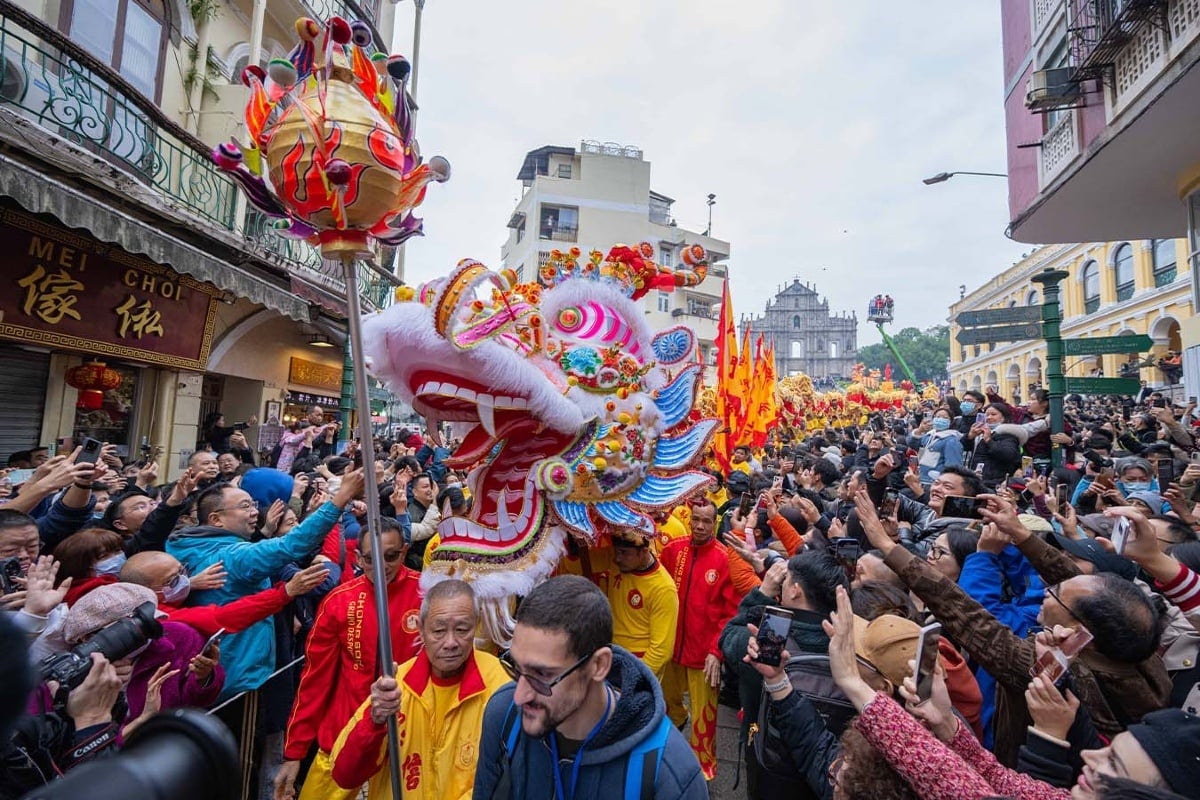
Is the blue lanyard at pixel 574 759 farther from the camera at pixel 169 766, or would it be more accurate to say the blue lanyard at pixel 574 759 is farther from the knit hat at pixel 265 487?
the knit hat at pixel 265 487

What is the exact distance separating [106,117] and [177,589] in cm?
479

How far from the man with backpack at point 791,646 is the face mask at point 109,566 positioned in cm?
252

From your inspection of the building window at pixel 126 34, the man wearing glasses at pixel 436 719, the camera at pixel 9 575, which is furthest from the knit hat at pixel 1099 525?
the building window at pixel 126 34

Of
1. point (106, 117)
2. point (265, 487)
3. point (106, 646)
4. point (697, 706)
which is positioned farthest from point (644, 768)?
point (106, 117)

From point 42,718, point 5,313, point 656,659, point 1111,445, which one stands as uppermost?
point 5,313

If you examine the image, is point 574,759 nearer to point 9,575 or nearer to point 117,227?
point 9,575

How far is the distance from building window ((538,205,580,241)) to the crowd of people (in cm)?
2482

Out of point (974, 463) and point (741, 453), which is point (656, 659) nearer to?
point (974, 463)

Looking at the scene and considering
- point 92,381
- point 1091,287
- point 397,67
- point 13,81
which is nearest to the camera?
point 397,67

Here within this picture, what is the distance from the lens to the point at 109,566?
2.62 metres

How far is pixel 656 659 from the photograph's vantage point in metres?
2.98

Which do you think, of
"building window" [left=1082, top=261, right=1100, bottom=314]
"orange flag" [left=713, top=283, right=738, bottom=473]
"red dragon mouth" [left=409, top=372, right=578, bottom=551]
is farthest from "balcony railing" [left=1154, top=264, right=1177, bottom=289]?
"red dragon mouth" [left=409, top=372, right=578, bottom=551]

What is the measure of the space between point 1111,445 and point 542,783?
9.65 meters

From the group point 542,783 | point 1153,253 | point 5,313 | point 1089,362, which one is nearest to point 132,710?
point 542,783
